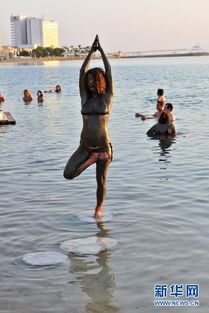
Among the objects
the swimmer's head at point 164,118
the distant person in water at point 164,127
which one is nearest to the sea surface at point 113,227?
the distant person in water at point 164,127

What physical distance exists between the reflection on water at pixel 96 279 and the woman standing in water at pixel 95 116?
1.42m

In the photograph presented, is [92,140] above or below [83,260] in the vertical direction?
above

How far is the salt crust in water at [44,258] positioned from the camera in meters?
6.32

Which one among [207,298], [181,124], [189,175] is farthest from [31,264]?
[181,124]

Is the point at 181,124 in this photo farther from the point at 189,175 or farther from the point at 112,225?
the point at 112,225

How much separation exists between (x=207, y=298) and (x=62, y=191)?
5025 millimetres

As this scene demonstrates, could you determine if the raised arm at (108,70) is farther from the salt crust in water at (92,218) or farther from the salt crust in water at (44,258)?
the salt crust in water at (44,258)

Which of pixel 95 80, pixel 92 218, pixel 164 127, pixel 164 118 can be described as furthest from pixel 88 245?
pixel 164 127

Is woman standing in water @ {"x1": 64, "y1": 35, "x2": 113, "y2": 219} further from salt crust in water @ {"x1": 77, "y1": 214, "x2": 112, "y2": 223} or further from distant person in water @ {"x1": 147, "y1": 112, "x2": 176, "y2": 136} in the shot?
distant person in water @ {"x1": 147, "y1": 112, "x2": 176, "y2": 136}

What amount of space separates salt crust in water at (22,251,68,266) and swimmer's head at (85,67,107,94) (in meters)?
2.33

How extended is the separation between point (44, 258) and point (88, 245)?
0.74m

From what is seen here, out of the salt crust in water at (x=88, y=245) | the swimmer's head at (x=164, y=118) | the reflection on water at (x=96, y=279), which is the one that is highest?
the swimmer's head at (x=164, y=118)

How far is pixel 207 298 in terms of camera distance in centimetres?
540

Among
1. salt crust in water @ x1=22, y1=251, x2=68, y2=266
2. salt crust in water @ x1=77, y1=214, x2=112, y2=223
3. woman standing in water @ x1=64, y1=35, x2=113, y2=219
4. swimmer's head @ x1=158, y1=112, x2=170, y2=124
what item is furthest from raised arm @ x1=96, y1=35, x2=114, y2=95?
swimmer's head @ x1=158, y1=112, x2=170, y2=124
